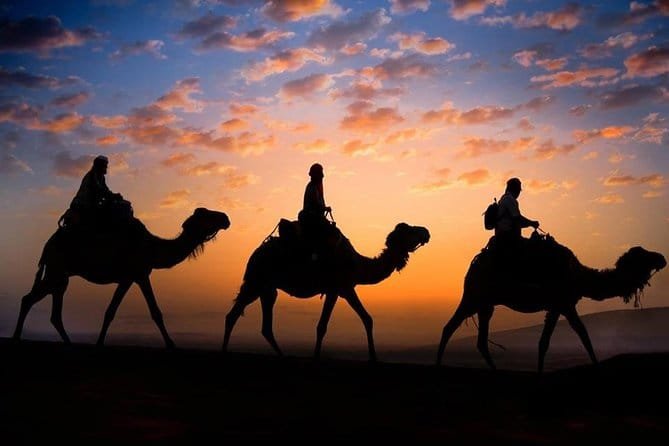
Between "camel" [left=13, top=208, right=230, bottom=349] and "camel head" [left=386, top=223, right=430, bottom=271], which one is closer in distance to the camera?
"camel" [left=13, top=208, right=230, bottom=349]

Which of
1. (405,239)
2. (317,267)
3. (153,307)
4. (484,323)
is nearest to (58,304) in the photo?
(153,307)

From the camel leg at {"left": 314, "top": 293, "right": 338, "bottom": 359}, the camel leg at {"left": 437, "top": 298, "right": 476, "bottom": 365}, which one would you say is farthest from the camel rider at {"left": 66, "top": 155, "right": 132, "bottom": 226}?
the camel leg at {"left": 437, "top": 298, "right": 476, "bottom": 365}

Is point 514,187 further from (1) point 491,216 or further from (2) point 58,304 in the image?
(2) point 58,304

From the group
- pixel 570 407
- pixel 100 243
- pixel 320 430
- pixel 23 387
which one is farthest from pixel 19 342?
pixel 570 407

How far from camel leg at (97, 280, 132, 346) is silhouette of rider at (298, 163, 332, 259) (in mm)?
3483

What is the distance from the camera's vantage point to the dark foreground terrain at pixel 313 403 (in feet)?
21.5

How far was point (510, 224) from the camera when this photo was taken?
43.6 feet

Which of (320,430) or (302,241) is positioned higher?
(302,241)

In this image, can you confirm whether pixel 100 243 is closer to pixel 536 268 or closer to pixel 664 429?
pixel 536 268

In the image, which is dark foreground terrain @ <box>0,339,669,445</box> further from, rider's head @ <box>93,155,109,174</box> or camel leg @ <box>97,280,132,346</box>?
rider's head @ <box>93,155,109,174</box>

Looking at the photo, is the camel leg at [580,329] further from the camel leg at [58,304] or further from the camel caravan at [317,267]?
the camel leg at [58,304]

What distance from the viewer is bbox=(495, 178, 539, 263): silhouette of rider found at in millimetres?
13265

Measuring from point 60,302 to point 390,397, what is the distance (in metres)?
8.35

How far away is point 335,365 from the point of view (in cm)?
1209
